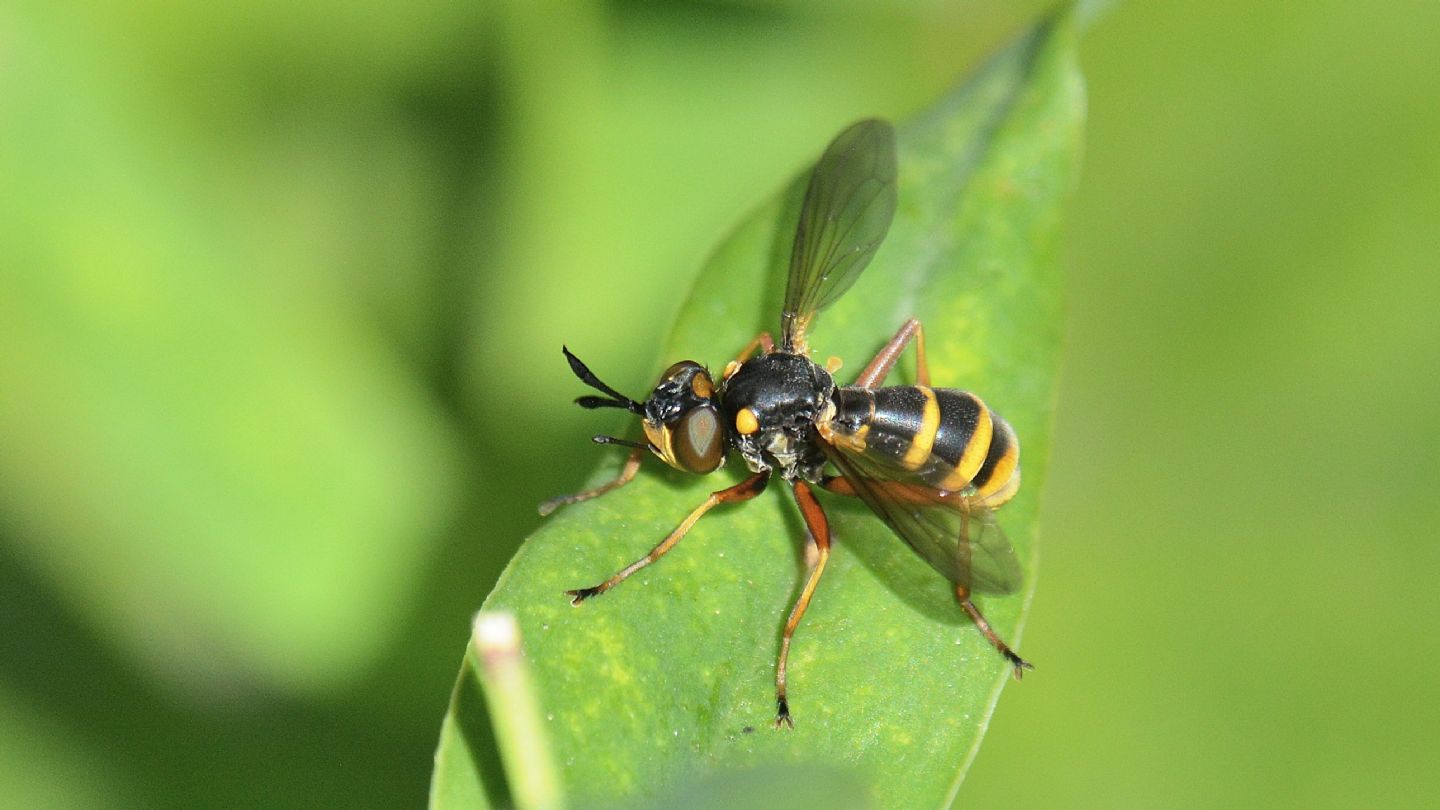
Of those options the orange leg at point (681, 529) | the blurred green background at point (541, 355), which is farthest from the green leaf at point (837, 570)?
the blurred green background at point (541, 355)

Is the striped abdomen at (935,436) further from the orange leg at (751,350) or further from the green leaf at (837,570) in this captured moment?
the orange leg at (751,350)

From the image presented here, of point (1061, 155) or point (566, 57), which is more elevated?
point (1061, 155)

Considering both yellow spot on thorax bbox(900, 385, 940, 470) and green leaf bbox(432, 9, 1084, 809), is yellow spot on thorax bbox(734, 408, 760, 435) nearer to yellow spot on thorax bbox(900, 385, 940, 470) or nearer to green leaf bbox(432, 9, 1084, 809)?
green leaf bbox(432, 9, 1084, 809)

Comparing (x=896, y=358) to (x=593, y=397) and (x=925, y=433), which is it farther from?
(x=593, y=397)

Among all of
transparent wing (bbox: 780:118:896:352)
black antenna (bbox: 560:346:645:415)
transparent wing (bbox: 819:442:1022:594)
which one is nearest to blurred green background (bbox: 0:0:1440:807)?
black antenna (bbox: 560:346:645:415)

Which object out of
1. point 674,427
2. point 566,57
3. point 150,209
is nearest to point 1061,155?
point 674,427

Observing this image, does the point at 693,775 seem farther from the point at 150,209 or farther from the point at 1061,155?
the point at 150,209

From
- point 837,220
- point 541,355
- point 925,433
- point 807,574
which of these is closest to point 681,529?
point 807,574
